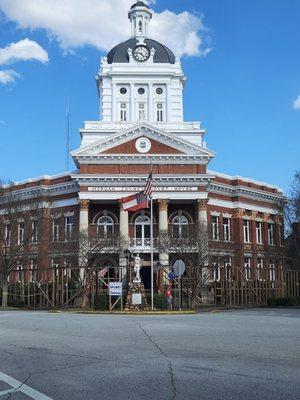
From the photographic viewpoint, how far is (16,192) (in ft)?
200

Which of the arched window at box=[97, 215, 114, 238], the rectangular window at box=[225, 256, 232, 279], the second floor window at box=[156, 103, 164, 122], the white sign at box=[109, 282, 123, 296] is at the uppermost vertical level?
the second floor window at box=[156, 103, 164, 122]

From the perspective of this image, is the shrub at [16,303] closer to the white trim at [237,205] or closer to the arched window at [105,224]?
the arched window at [105,224]

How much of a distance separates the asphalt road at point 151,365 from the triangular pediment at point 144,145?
132 feet

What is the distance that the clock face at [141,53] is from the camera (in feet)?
264

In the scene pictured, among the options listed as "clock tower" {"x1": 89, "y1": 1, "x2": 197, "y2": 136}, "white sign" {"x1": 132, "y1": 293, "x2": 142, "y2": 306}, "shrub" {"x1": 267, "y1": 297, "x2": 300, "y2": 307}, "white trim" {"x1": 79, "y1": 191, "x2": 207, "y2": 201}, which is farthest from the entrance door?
"white sign" {"x1": 132, "y1": 293, "x2": 142, "y2": 306}

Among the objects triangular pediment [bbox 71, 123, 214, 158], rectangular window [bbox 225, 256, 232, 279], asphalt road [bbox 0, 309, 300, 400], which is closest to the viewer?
asphalt road [bbox 0, 309, 300, 400]

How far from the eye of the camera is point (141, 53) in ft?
265

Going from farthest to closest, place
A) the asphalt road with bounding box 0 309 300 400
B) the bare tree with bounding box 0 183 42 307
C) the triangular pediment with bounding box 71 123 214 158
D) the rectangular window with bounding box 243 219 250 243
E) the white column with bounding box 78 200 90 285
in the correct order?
the rectangular window with bounding box 243 219 250 243 → the triangular pediment with bounding box 71 123 214 158 → the white column with bounding box 78 200 90 285 → the bare tree with bounding box 0 183 42 307 → the asphalt road with bounding box 0 309 300 400

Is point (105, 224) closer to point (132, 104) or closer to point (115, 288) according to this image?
point (115, 288)

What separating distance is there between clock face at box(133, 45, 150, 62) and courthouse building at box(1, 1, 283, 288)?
1470cm

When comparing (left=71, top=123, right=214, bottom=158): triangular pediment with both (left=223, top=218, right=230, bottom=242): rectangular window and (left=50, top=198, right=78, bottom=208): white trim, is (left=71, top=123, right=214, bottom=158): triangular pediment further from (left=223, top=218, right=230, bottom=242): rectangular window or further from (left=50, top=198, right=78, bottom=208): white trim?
(left=223, top=218, right=230, bottom=242): rectangular window

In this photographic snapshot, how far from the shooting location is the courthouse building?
2202 inches

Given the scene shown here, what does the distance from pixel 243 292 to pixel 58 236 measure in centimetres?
2173

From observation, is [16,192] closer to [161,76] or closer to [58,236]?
[58,236]
